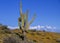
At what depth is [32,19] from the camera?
2227cm

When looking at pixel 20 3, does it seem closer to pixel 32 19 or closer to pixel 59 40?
pixel 32 19

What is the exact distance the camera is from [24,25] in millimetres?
22672

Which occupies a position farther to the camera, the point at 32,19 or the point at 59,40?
the point at 59,40

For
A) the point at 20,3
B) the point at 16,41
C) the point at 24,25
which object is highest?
the point at 20,3

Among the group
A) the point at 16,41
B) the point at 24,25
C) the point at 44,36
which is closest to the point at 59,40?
the point at 44,36

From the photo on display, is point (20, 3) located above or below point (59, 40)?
above

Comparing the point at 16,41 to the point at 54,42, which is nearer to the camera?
the point at 16,41

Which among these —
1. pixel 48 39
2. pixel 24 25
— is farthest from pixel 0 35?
Result: pixel 48 39

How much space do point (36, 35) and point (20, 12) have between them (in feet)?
32.8

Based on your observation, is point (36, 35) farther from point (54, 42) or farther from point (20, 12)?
point (20, 12)

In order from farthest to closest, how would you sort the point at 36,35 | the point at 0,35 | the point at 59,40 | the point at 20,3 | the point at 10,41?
the point at 36,35
the point at 59,40
the point at 0,35
the point at 20,3
the point at 10,41

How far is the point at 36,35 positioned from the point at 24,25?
9.03 meters

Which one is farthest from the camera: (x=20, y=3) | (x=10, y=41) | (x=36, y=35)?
(x=36, y=35)

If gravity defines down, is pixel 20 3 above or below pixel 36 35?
above
